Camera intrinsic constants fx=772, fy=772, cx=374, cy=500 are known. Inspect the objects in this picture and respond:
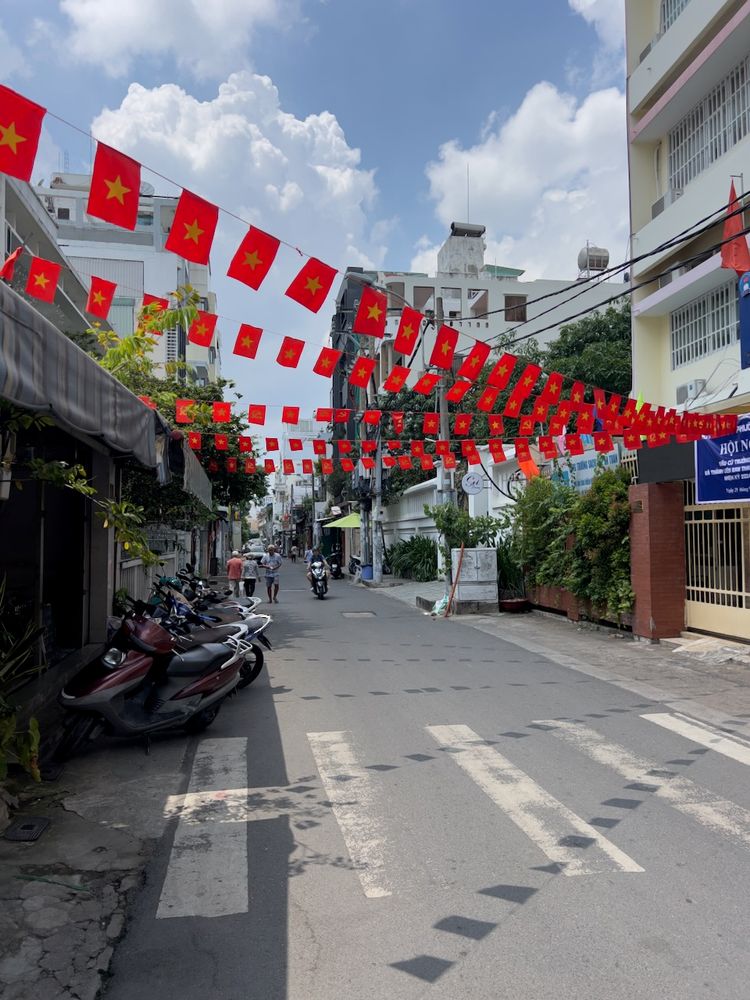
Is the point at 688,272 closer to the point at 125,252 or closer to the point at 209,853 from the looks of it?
the point at 209,853

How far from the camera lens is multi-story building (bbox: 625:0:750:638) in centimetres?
1245

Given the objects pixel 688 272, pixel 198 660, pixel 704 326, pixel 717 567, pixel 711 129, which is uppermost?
pixel 711 129

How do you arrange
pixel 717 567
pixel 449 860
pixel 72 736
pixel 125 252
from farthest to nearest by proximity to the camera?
1. pixel 125 252
2. pixel 717 567
3. pixel 72 736
4. pixel 449 860

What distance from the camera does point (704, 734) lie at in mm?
6984

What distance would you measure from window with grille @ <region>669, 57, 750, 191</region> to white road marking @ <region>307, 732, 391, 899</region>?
1341 centimetres

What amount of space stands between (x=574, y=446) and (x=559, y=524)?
66.2 inches

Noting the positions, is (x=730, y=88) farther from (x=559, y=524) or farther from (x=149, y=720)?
(x=149, y=720)

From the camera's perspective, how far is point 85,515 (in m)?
10.5

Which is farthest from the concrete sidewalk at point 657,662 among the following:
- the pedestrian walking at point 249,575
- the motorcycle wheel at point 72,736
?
the pedestrian walking at point 249,575

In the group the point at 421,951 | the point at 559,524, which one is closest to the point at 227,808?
the point at 421,951

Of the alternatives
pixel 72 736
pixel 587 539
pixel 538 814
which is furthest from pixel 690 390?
pixel 72 736

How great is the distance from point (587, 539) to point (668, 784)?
8855 mm

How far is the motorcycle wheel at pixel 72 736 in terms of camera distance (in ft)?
20.1

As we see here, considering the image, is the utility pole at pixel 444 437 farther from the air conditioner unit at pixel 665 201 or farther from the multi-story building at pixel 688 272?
the air conditioner unit at pixel 665 201
